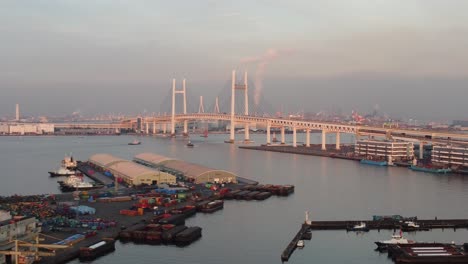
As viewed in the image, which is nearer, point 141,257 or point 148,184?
point 141,257

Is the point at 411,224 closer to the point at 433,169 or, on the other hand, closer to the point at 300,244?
the point at 300,244

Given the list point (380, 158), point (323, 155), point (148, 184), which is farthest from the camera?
point (323, 155)

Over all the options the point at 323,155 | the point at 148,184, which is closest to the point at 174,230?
the point at 148,184

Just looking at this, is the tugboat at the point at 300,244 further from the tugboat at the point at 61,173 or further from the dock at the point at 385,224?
the tugboat at the point at 61,173

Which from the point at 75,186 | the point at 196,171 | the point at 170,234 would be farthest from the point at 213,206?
the point at 75,186

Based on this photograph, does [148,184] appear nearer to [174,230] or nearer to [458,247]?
[174,230]

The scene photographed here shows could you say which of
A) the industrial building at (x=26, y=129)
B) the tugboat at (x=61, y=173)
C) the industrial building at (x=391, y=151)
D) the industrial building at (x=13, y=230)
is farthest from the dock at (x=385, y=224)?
the industrial building at (x=26, y=129)
